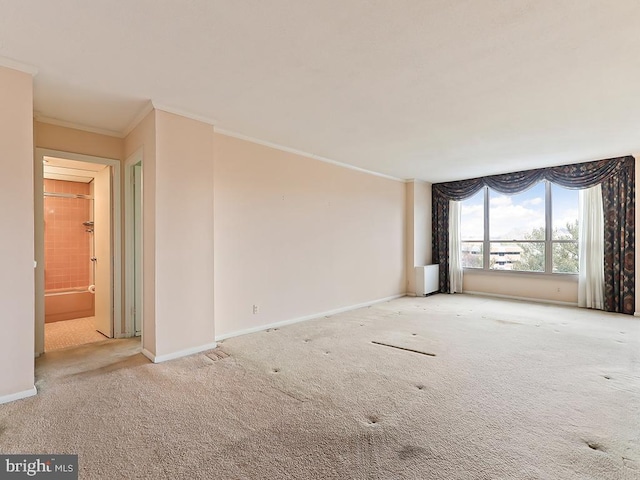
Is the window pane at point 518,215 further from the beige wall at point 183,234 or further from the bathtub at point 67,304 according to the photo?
the bathtub at point 67,304

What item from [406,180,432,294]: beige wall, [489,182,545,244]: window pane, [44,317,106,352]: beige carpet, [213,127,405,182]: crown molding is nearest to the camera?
[44,317,106,352]: beige carpet

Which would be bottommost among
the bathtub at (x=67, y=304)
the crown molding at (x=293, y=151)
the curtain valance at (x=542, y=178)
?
the bathtub at (x=67, y=304)

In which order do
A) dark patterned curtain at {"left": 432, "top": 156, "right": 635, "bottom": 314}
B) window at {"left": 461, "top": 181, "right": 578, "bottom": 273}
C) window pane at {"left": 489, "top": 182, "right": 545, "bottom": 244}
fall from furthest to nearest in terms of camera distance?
window pane at {"left": 489, "top": 182, "right": 545, "bottom": 244}
window at {"left": 461, "top": 181, "right": 578, "bottom": 273}
dark patterned curtain at {"left": 432, "top": 156, "right": 635, "bottom": 314}

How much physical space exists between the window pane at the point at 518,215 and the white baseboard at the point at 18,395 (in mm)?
7313

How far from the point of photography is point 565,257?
5980 mm

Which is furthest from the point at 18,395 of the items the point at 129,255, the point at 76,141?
→ the point at 76,141

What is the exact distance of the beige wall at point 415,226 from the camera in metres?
6.96

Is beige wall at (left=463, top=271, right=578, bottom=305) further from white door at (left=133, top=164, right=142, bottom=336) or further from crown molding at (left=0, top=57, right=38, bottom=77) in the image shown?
crown molding at (left=0, top=57, right=38, bottom=77)

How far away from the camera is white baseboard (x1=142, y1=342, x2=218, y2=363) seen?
3191 millimetres

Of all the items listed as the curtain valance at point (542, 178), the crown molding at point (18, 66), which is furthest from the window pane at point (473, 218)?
the crown molding at point (18, 66)

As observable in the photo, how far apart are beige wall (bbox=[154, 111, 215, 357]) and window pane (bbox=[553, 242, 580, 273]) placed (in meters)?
6.07

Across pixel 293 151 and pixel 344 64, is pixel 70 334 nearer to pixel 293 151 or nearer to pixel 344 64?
pixel 293 151

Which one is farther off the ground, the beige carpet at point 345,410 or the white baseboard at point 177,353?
the white baseboard at point 177,353

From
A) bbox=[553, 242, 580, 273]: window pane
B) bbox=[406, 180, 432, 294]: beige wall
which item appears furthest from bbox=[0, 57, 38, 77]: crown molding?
bbox=[553, 242, 580, 273]: window pane
